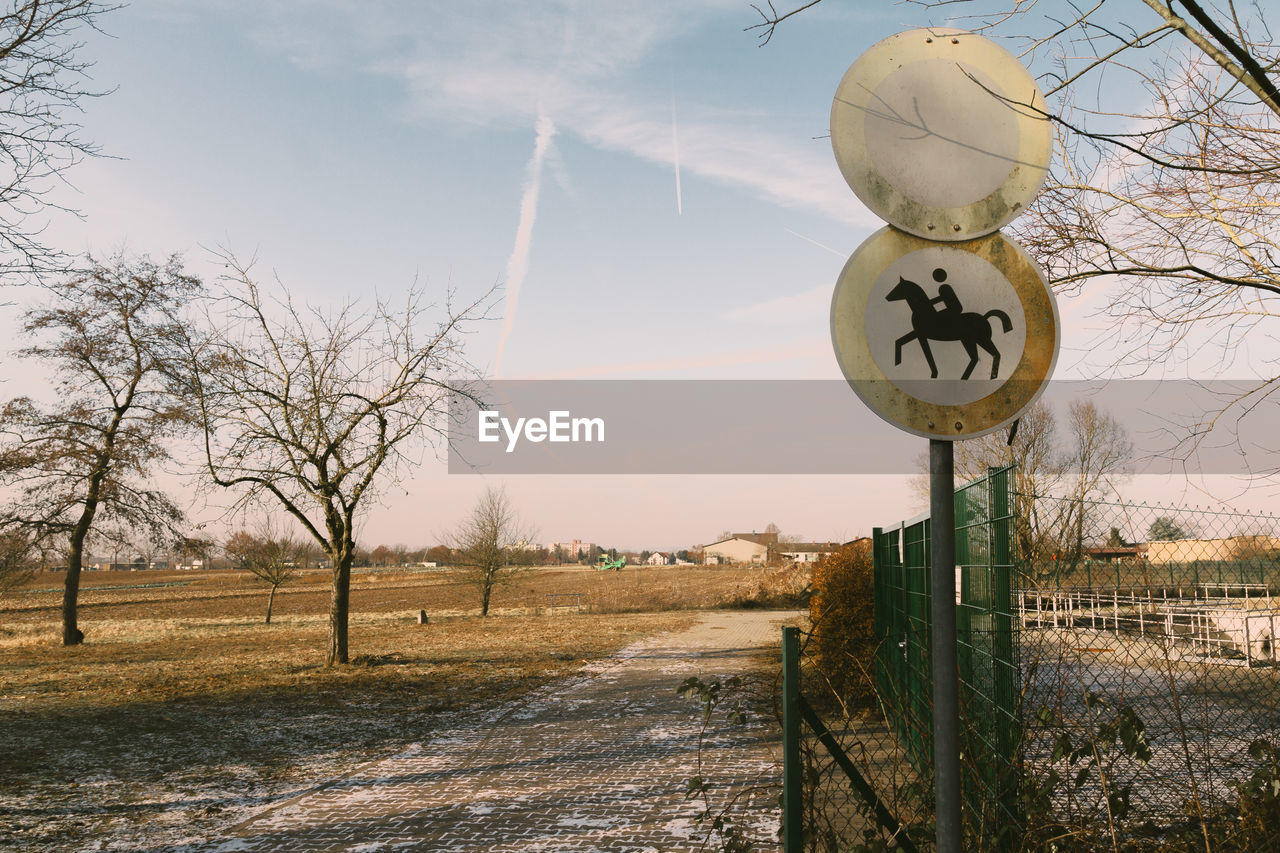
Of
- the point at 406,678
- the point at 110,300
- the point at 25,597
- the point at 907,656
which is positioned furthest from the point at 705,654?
the point at 25,597

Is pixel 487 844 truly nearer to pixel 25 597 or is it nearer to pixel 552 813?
pixel 552 813

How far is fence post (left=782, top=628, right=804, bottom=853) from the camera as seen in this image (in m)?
3.57

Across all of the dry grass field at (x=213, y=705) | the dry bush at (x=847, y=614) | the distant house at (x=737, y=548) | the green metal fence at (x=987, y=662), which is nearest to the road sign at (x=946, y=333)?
the green metal fence at (x=987, y=662)

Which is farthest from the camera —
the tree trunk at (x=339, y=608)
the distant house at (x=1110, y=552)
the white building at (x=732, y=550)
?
the white building at (x=732, y=550)

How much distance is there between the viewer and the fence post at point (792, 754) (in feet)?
11.7

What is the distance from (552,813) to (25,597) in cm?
6091

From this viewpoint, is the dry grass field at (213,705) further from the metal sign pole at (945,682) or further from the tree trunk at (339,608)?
the metal sign pole at (945,682)

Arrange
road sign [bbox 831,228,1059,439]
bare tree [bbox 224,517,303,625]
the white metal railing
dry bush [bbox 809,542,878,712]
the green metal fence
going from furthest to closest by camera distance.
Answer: bare tree [bbox 224,517,303,625]
dry bush [bbox 809,542,878,712]
the white metal railing
the green metal fence
road sign [bbox 831,228,1059,439]

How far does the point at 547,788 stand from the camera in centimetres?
770

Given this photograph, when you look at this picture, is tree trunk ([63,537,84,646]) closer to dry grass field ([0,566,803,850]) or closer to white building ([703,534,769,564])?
dry grass field ([0,566,803,850])

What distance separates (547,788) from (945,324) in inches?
264

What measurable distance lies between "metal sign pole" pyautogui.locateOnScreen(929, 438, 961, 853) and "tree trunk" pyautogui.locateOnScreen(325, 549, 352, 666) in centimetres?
1553

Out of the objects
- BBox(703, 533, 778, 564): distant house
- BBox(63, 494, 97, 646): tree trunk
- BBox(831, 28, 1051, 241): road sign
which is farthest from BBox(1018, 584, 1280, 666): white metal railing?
BBox(703, 533, 778, 564): distant house

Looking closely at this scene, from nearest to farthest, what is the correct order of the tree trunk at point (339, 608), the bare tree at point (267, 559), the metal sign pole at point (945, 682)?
the metal sign pole at point (945, 682), the tree trunk at point (339, 608), the bare tree at point (267, 559)
